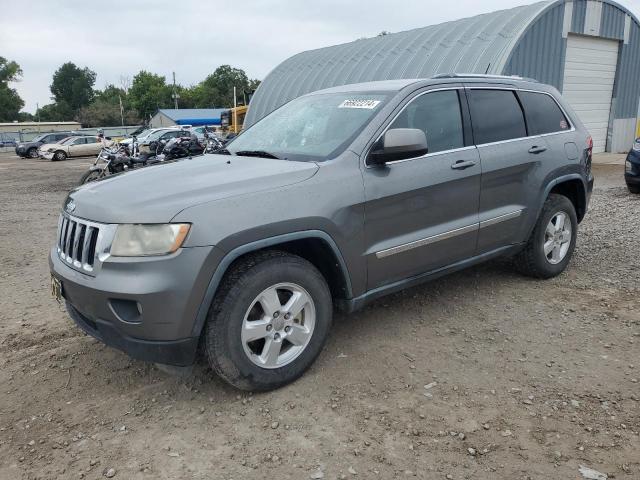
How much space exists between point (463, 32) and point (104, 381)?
15507mm

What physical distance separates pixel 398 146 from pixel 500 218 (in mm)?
1371

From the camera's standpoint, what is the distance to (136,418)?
2982 mm

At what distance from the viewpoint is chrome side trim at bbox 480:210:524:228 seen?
4.12m

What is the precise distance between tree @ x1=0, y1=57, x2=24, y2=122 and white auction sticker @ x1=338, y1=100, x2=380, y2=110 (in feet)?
323

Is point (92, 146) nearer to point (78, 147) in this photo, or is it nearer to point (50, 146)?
point (78, 147)

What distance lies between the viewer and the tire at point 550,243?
15.5ft

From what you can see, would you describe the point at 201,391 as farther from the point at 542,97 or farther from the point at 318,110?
the point at 542,97

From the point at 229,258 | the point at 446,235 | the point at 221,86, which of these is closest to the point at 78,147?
the point at 446,235

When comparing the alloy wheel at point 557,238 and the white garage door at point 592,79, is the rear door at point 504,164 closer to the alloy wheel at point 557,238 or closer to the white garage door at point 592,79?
the alloy wheel at point 557,238

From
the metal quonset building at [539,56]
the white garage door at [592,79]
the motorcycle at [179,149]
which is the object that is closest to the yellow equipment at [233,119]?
the metal quonset building at [539,56]

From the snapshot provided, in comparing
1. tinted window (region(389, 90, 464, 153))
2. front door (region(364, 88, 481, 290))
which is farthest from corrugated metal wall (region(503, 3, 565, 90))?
front door (region(364, 88, 481, 290))

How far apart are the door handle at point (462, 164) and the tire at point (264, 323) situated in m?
1.35

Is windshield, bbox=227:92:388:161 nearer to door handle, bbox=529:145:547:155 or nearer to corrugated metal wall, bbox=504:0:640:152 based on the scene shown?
door handle, bbox=529:145:547:155

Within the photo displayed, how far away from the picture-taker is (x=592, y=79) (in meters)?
17.3
